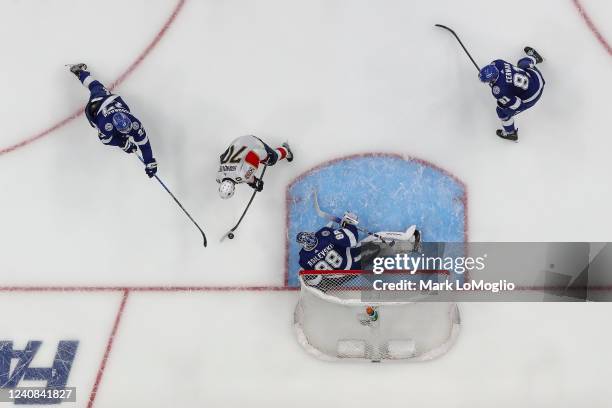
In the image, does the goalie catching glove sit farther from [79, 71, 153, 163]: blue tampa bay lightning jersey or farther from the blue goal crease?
[79, 71, 153, 163]: blue tampa bay lightning jersey

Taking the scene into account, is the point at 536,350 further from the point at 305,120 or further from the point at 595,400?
the point at 305,120

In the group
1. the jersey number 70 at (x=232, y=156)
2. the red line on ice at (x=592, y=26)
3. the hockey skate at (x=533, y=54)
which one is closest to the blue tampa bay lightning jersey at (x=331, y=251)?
the jersey number 70 at (x=232, y=156)

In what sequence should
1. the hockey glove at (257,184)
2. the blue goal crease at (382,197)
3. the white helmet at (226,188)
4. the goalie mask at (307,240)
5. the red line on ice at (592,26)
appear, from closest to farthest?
the goalie mask at (307,240)
the white helmet at (226,188)
the hockey glove at (257,184)
the blue goal crease at (382,197)
the red line on ice at (592,26)

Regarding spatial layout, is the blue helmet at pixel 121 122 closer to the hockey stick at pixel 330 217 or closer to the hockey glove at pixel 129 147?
the hockey glove at pixel 129 147

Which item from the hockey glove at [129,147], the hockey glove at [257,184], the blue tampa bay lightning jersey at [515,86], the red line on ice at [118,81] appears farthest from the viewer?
the red line on ice at [118,81]

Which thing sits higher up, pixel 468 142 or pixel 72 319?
pixel 468 142

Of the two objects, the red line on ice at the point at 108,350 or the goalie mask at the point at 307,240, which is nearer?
the goalie mask at the point at 307,240

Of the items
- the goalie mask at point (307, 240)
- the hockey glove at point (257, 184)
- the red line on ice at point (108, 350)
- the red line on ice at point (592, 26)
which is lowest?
the red line on ice at point (108, 350)

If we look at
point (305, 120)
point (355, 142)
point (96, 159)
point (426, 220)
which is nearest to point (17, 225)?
point (96, 159)
